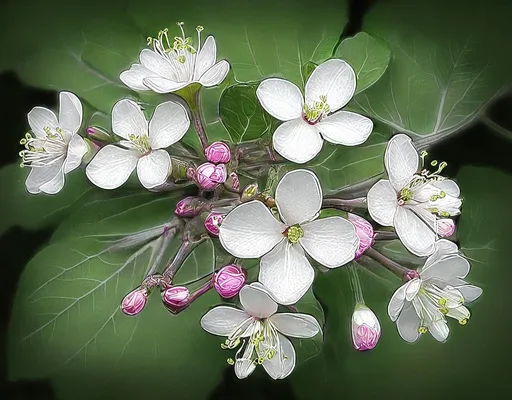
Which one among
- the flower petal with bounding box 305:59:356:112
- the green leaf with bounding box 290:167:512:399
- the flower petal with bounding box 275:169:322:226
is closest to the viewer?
the flower petal with bounding box 275:169:322:226

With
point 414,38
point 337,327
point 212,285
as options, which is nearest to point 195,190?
point 212,285

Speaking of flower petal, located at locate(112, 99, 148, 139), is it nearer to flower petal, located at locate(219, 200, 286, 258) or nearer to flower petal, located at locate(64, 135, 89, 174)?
flower petal, located at locate(64, 135, 89, 174)

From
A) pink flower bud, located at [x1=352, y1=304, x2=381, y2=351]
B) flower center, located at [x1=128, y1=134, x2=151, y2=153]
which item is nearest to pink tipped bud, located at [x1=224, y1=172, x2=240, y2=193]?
flower center, located at [x1=128, y1=134, x2=151, y2=153]

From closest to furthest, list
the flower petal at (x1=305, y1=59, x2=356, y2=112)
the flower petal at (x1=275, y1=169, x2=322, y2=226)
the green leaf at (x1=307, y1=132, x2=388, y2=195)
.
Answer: the flower petal at (x1=275, y1=169, x2=322, y2=226) → the flower petal at (x1=305, y1=59, x2=356, y2=112) → the green leaf at (x1=307, y1=132, x2=388, y2=195)

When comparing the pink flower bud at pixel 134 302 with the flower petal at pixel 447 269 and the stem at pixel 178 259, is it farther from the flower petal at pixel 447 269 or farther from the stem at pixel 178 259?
the flower petal at pixel 447 269

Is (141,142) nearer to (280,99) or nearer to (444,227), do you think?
(280,99)

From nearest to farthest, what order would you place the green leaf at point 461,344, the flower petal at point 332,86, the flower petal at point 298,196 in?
the flower petal at point 298,196, the flower petal at point 332,86, the green leaf at point 461,344

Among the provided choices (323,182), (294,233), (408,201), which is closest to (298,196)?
(294,233)

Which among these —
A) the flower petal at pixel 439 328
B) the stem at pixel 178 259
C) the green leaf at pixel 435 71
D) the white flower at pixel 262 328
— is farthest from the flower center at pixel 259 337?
the green leaf at pixel 435 71
